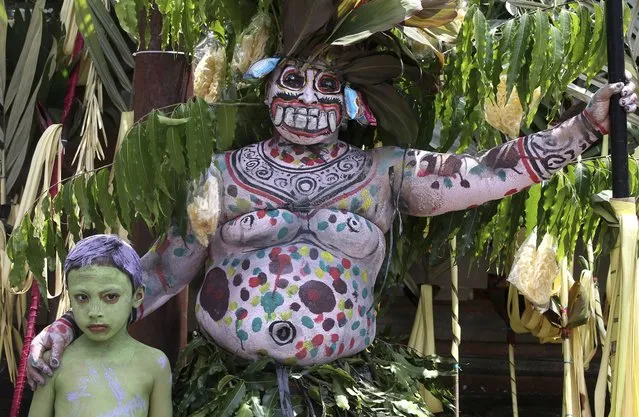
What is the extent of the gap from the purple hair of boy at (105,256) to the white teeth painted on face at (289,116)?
57 centimetres

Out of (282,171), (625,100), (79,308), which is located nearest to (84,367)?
(79,308)

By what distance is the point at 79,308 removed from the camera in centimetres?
301

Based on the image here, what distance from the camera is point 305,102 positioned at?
10.9ft

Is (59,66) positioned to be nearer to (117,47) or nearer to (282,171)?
(117,47)

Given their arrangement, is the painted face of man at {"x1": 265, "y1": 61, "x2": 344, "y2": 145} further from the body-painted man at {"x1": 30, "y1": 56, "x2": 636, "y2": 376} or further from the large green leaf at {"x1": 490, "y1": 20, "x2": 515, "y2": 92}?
the large green leaf at {"x1": 490, "y1": 20, "x2": 515, "y2": 92}

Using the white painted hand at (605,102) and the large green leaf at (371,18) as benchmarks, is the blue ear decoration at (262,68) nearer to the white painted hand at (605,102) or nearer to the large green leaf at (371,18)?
the large green leaf at (371,18)

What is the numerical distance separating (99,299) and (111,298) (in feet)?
0.10

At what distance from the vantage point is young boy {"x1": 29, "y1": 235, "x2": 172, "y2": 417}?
2990mm

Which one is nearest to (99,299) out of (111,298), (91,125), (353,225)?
(111,298)

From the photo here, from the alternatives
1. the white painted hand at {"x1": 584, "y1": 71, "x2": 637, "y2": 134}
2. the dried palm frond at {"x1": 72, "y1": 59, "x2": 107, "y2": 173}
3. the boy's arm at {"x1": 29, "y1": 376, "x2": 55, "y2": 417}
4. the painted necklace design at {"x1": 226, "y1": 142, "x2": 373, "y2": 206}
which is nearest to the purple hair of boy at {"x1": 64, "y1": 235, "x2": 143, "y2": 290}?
the boy's arm at {"x1": 29, "y1": 376, "x2": 55, "y2": 417}

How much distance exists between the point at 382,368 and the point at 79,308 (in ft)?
2.99

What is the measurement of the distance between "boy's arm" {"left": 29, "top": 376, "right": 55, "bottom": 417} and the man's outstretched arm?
109cm

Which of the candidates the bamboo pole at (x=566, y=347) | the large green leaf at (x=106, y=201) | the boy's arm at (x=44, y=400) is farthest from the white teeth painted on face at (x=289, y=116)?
the bamboo pole at (x=566, y=347)

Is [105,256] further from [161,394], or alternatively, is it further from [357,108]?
[357,108]
